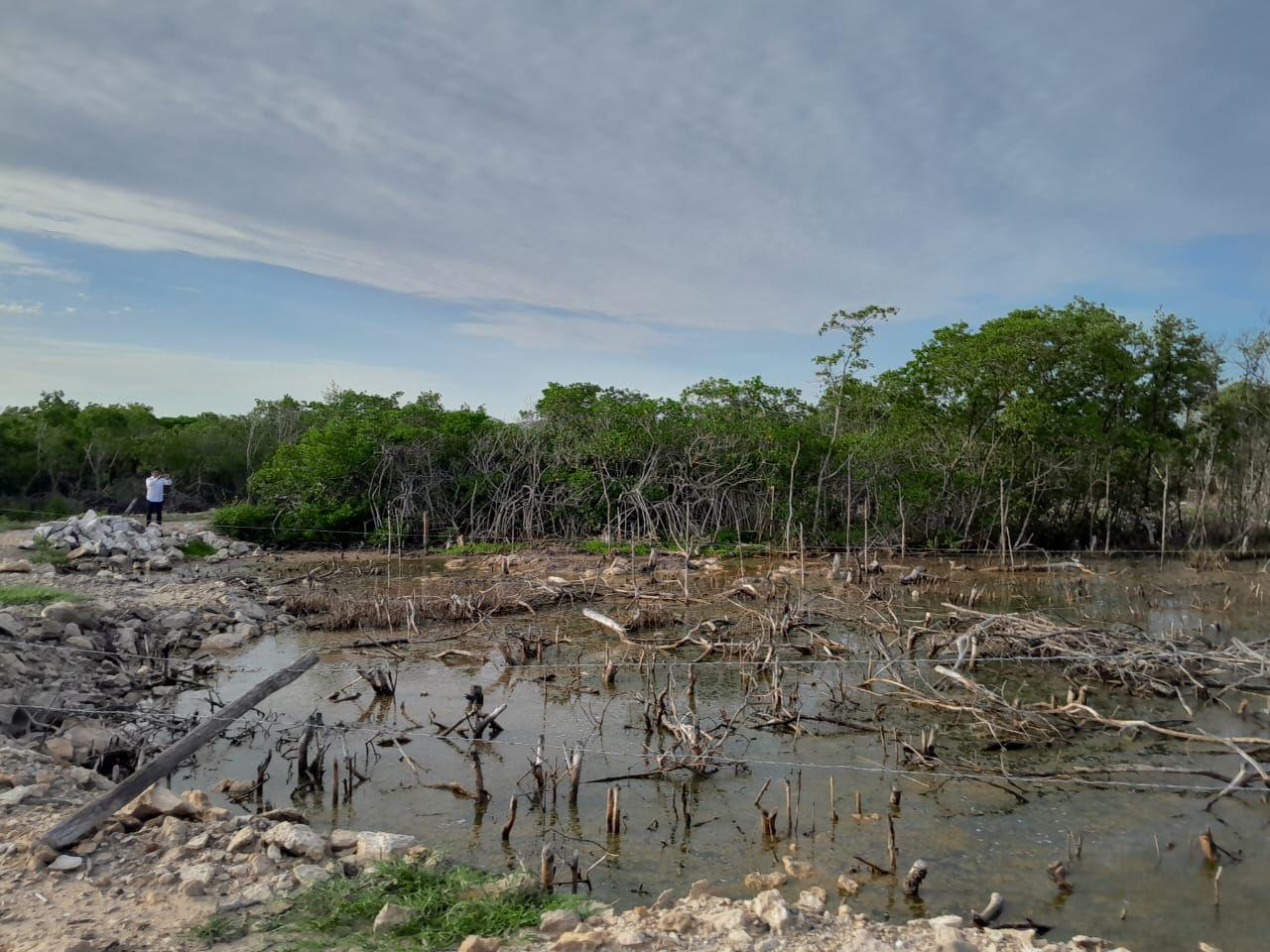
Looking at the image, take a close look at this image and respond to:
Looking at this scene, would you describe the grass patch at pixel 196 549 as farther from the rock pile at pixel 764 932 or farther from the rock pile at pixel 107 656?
the rock pile at pixel 764 932

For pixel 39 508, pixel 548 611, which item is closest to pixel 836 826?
pixel 548 611

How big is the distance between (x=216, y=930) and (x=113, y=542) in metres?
16.2

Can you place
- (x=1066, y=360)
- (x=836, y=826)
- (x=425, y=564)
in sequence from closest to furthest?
(x=836, y=826), (x=425, y=564), (x=1066, y=360)

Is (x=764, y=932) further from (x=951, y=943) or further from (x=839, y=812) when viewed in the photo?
(x=839, y=812)

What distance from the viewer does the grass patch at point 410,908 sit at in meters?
4.11

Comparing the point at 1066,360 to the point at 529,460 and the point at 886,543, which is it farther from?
the point at 529,460

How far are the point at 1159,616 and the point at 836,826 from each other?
1102 cm

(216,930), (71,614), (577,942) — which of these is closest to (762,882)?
(577,942)

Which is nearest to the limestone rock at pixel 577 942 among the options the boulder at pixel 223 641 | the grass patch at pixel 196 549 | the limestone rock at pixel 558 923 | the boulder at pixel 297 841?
the limestone rock at pixel 558 923

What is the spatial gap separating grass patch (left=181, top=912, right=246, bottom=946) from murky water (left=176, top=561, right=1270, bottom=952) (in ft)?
6.10

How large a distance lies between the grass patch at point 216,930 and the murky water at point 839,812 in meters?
1.86

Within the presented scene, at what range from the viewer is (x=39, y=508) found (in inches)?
992

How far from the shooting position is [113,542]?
1759 cm

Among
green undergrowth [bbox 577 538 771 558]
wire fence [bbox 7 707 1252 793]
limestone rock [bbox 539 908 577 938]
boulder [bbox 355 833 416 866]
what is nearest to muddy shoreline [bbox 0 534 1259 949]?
limestone rock [bbox 539 908 577 938]
